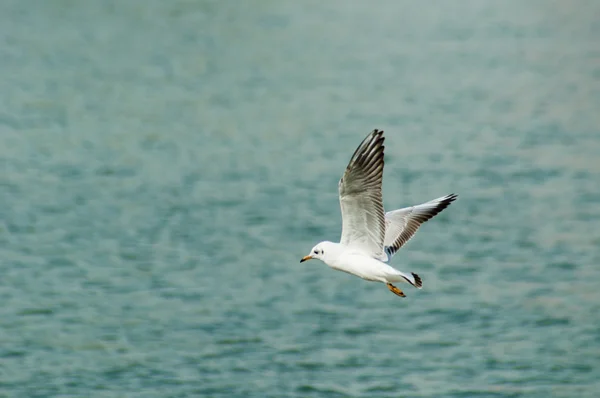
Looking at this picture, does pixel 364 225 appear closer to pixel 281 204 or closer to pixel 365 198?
pixel 365 198

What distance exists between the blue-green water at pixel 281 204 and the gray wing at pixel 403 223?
5.37 metres

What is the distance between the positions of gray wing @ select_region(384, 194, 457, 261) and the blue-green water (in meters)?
5.37

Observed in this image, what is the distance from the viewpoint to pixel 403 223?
14.5 meters

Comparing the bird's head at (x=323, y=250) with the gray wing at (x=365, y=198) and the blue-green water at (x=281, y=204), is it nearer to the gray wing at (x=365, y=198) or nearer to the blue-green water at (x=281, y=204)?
the gray wing at (x=365, y=198)

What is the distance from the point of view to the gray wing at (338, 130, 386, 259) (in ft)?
40.3

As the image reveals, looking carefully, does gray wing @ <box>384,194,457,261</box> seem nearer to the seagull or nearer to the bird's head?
the seagull

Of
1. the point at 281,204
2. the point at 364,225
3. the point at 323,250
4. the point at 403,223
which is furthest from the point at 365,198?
the point at 281,204

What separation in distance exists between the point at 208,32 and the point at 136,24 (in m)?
2.83

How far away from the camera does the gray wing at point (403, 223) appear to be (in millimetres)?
14273

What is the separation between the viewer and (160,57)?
3838 centimetres

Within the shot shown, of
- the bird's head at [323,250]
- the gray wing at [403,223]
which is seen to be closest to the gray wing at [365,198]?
the bird's head at [323,250]

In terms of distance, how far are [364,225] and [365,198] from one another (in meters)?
0.38

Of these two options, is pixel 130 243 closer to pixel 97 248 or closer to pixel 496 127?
pixel 97 248

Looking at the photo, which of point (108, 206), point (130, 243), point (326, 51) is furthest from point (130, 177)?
point (326, 51)
